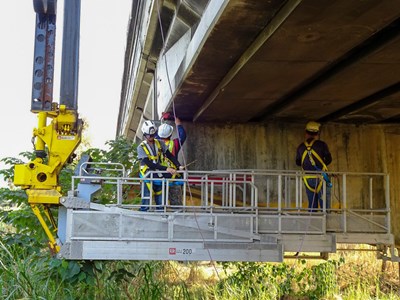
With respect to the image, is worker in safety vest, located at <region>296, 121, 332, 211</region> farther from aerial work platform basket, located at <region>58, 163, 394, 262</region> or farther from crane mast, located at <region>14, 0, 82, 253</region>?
crane mast, located at <region>14, 0, 82, 253</region>

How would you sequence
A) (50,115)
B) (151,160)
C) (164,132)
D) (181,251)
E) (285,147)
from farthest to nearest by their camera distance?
(285,147)
(164,132)
(151,160)
(50,115)
(181,251)

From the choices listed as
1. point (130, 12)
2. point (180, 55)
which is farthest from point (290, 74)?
point (130, 12)

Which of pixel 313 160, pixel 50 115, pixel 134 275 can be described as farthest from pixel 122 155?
pixel 313 160

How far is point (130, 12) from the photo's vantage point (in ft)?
42.9

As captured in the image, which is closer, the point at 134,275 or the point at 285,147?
the point at 134,275

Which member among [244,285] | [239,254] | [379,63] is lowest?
[244,285]

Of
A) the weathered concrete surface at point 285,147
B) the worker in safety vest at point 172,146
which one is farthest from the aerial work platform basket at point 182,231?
the weathered concrete surface at point 285,147

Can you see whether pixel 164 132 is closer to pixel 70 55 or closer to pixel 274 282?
pixel 70 55

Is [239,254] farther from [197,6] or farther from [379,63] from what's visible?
[197,6]

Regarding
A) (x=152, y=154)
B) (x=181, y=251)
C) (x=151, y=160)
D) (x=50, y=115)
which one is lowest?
(x=181, y=251)

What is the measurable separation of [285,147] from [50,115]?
591cm

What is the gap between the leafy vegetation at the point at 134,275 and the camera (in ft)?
23.8

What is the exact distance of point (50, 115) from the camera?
765 cm

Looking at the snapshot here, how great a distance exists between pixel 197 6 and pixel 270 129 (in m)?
3.98
